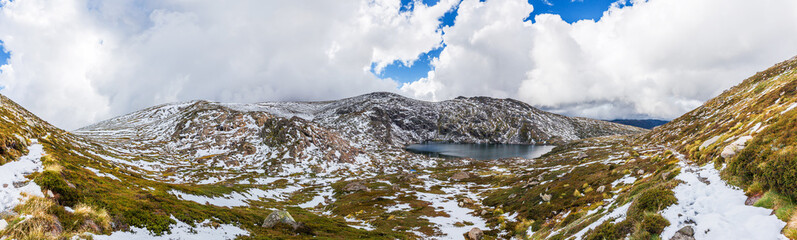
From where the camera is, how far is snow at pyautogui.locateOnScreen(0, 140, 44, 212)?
36.8 ft

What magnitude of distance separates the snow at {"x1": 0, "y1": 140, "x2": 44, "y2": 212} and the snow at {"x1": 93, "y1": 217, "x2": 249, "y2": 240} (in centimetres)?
352

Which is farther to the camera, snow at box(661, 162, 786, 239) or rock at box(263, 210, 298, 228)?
rock at box(263, 210, 298, 228)

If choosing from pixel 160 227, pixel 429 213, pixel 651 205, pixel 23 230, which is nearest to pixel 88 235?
pixel 23 230

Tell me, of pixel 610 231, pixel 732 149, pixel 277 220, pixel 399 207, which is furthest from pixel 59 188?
pixel 399 207


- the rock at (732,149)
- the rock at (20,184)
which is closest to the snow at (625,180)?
the rock at (732,149)

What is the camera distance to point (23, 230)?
8.55m

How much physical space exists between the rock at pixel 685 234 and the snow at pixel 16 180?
25625 millimetres

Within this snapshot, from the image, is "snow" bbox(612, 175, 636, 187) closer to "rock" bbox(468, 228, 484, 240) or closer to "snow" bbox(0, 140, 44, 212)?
"rock" bbox(468, 228, 484, 240)

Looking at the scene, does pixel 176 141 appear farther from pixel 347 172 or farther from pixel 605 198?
pixel 605 198

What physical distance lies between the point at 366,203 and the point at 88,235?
180 feet

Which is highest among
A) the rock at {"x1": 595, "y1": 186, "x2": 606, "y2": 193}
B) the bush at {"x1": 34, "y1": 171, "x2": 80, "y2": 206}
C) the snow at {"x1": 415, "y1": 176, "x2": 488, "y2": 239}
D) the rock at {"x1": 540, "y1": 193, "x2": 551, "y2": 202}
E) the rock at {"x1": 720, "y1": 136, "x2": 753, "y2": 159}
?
the rock at {"x1": 720, "y1": 136, "x2": 753, "y2": 159}

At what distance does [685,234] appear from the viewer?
10.7 m

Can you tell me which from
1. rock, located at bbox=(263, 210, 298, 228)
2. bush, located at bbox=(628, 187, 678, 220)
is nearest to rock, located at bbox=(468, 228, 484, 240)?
bush, located at bbox=(628, 187, 678, 220)

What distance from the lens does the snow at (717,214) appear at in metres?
9.18
